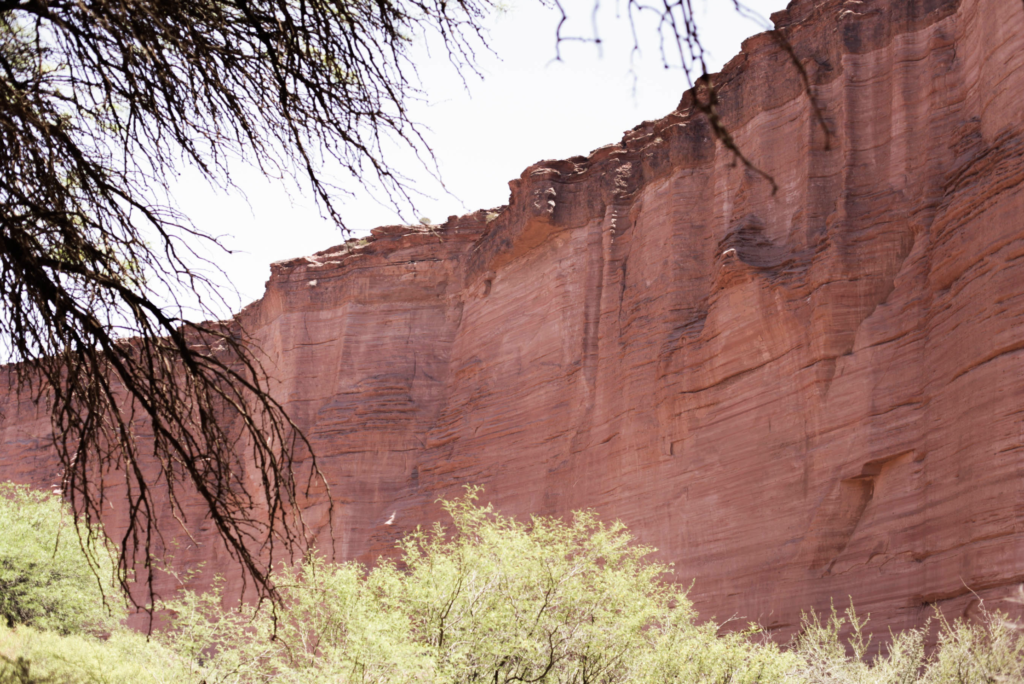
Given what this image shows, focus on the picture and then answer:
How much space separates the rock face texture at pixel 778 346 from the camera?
17.9 meters

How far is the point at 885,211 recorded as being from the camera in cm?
2177

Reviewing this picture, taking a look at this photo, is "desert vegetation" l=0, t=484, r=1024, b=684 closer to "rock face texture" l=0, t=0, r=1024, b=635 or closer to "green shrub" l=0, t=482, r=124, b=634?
"rock face texture" l=0, t=0, r=1024, b=635

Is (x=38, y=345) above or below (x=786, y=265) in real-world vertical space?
below

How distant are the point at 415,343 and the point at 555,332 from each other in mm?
7697

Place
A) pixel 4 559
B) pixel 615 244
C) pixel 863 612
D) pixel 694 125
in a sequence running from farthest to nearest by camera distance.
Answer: pixel 615 244 → pixel 694 125 → pixel 4 559 → pixel 863 612

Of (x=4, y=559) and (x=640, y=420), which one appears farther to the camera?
(x=640, y=420)

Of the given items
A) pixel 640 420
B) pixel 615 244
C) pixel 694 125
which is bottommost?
pixel 640 420

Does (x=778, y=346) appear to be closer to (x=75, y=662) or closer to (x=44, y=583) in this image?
(x=75, y=662)

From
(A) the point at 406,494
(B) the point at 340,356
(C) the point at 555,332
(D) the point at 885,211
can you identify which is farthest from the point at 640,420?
(B) the point at 340,356

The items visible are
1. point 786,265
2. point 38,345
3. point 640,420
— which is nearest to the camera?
point 38,345

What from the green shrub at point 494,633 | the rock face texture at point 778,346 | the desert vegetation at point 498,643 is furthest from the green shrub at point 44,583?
the rock face texture at point 778,346

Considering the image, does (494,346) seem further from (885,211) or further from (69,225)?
(69,225)

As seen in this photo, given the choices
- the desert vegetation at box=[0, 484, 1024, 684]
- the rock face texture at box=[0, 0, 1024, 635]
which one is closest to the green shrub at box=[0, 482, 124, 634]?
the desert vegetation at box=[0, 484, 1024, 684]

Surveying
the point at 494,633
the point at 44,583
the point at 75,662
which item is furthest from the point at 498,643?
the point at 44,583
